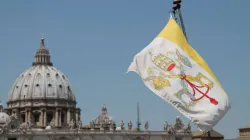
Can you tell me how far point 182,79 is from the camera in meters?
11.4

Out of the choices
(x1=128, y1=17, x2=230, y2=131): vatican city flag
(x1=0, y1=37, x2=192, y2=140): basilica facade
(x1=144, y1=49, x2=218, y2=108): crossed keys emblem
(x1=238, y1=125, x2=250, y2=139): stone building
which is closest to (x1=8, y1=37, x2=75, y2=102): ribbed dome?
(x1=0, y1=37, x2=192, y2=140): basilica facade

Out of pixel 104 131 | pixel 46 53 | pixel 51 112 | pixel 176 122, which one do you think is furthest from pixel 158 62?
pixel 46 53

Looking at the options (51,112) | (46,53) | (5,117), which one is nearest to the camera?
(5,117)

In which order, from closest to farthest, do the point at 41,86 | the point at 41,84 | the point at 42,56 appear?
the point at 41,86
the point at 41,84
the point at 42,56

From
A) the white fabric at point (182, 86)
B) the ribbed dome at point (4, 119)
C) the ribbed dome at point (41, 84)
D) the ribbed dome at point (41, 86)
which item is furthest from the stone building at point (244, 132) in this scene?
the white fabric at point (182, 86)

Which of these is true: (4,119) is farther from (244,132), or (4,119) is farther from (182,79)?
(182,79)

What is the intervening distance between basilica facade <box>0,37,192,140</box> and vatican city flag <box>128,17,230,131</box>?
81776mm

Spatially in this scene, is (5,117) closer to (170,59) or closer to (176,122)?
(176,122)

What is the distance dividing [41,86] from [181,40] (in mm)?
108603

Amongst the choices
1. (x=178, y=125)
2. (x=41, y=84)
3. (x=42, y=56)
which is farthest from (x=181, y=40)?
(x=42, y=56)

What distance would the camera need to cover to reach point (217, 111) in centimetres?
1118

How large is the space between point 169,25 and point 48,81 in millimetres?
108914

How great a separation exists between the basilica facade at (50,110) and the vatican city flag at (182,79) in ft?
268

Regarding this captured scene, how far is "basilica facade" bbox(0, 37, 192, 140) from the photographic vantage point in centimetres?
9529
